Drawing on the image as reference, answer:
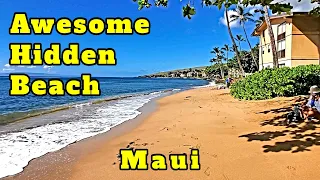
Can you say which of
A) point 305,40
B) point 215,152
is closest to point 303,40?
point 305,40

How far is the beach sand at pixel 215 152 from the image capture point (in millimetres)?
4992

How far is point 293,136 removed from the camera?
685 centimetres

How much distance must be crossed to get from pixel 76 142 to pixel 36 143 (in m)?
1.15

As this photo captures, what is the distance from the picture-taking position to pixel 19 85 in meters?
7.41

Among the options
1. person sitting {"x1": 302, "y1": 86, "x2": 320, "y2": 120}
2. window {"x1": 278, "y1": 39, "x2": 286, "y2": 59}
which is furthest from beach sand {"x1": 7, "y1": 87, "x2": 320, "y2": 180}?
window {"x1": 278, "y1": 39, "x2": 286, "y2": 59}

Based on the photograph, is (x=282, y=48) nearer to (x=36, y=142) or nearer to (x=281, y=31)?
(x=281, y=31)

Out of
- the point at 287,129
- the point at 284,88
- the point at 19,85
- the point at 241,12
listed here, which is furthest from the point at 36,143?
the point at 241,12

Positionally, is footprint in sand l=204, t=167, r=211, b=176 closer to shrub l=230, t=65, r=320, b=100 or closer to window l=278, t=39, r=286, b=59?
shrub l=230, t=65, r=320, b=100

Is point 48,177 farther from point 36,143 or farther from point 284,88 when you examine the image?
point 284,88

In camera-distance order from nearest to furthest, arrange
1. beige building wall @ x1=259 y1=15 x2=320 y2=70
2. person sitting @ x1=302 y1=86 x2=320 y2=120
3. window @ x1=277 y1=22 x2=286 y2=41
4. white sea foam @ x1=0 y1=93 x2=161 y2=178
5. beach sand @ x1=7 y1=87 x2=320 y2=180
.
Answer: beach sand @ x1=7 y1=87 x2=320 y2=180, white sea foam @ x1=0 y1=93 x2=161 y2=178, person sitting @ x1=302 y1=86 x2=320 y2=120, beige building wall @ x1=259 y1=15 x2=320 y2=70, window @ x1=277 y1=22 x2=286 y2=41

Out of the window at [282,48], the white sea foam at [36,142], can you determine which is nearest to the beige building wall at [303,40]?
the window at [282,48]

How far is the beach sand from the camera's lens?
4992 mm

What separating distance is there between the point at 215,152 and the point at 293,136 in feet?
6.85

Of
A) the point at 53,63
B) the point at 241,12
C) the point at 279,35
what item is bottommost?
the point at 53,63
